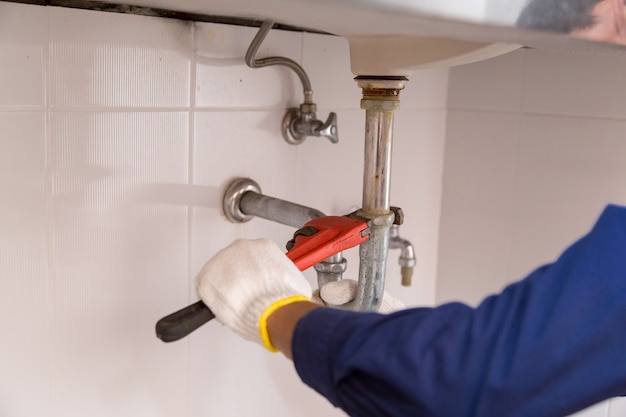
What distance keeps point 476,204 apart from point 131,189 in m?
0.62

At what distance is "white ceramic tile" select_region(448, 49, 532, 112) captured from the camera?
3.28 ft

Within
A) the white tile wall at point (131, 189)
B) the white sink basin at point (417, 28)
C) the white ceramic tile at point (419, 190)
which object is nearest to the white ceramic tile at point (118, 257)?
the white tile wall at point (131, 189)

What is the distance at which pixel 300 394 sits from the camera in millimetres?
918

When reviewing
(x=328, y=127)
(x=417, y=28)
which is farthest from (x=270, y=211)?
(x=417, y=28)

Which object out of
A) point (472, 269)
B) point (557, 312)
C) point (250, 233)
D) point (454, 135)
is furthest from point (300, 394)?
point (557, 312)

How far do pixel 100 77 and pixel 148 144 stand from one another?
9 cm

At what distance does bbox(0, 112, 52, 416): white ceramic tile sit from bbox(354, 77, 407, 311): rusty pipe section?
31 centimetres

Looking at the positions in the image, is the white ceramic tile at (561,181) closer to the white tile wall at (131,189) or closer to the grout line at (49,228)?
the white tile wall at (131,189)

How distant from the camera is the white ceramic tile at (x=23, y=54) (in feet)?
1.84

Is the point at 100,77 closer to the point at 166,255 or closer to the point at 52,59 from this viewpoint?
the point at 52,59

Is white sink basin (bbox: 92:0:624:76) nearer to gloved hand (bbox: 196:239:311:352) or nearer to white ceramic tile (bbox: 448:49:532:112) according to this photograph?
gloved hand (bbox: 196:239:311:352)

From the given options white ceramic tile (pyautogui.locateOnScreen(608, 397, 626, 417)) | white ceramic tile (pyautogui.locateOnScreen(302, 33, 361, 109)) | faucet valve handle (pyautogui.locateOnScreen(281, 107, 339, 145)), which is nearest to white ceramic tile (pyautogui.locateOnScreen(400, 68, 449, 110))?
white ceramic tile (pyautogui.locateOnScreen(302, 33, 361, 109))

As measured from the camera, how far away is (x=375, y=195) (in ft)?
2.18

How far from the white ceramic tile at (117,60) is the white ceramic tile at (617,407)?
749 mm
